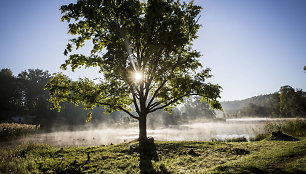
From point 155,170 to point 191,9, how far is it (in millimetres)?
11208

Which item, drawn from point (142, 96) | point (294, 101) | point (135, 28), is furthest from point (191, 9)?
point (294, 101)

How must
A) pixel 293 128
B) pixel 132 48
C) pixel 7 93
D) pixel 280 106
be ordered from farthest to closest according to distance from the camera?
pixel 7 93 < pixel 280 106 < pixel 293 128 < pixel 132 48

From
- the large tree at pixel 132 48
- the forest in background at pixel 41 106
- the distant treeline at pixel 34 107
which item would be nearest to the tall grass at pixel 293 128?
the large tree at pixel 132 48

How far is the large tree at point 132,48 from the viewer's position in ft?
33.2

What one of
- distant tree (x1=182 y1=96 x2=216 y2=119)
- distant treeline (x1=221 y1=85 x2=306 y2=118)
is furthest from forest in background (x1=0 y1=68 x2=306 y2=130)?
distant tree (x1=182 y1=96 x2=216 y2=119)

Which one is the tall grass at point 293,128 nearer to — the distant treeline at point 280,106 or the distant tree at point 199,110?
the distant treeline at point 280,106

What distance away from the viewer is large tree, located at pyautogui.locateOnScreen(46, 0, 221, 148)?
10109 mm

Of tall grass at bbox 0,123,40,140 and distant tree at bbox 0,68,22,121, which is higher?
distant tree at bbox 0,68,22,121

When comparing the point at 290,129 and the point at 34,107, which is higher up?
the point at 34,107

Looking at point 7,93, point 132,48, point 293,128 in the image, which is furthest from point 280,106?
point 7,93

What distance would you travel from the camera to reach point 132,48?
41.5 feet

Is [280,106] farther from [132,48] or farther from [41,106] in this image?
[41,106]

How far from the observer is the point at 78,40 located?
35.9 feet

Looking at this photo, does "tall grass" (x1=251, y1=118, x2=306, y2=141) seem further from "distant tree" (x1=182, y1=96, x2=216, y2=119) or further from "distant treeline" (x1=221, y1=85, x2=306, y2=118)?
"distant tree" (x1=182, y1=96, x2=216, y2=119)
